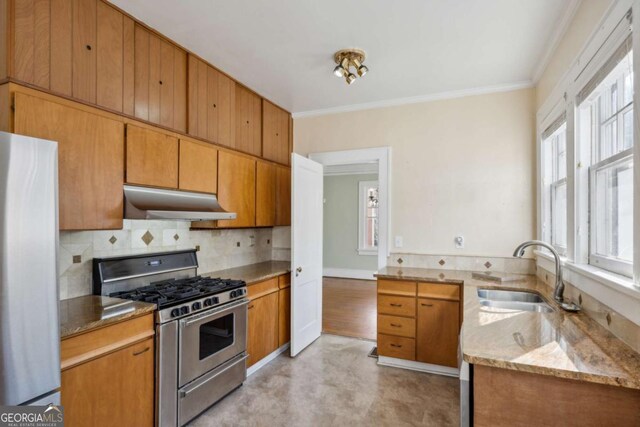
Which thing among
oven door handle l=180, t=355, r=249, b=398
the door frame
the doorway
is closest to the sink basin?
the door frame

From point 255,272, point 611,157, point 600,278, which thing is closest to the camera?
point 600,278

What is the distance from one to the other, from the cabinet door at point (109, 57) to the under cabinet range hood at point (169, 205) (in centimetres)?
57

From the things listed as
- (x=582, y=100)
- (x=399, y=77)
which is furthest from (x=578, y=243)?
(x=399, y=77)

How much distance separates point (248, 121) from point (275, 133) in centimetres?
51

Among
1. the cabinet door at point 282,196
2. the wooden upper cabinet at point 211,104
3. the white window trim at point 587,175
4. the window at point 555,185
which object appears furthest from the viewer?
the cabinet door at point 282,196

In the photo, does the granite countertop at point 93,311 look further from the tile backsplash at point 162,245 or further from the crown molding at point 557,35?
the crown molding at point 557,35

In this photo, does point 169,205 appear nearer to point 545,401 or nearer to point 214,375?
point 214,375

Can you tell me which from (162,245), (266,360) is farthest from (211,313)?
(266,360)

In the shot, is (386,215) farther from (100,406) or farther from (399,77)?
(100,406)

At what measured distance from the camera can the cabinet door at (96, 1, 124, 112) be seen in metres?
2.04

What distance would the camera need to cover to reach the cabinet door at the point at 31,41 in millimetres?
1665

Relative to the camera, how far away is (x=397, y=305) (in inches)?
123

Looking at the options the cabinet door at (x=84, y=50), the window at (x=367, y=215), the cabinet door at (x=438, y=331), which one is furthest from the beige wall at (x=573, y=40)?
the window at (x=367, y=215)

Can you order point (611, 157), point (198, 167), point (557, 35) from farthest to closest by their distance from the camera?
point (198, 167)
point (557, 35)
point (611, 157)
